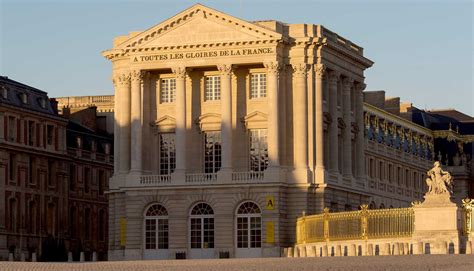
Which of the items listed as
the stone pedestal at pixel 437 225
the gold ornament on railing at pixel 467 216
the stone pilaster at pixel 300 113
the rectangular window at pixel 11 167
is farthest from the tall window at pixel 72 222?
the gold ornament on railing at pixel 467 216

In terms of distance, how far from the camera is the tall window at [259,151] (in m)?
113

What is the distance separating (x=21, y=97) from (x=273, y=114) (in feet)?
102

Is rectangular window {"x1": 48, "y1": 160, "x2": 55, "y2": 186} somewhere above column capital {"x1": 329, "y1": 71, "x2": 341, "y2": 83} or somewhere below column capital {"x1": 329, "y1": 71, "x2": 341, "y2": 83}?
below

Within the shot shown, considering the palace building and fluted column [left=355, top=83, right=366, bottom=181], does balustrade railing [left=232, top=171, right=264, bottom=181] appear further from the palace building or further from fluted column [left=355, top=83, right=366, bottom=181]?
fluted column [left=355, top=83, right=366, bottom=181]

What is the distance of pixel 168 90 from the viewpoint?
383 ft

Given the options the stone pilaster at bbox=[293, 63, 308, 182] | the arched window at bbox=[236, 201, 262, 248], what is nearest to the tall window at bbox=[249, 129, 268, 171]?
the stone pilaster at bbox=[293, 63, 308, 182]

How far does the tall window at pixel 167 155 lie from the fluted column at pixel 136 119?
169 centimetres

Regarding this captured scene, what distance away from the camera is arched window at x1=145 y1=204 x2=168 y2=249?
113 meters

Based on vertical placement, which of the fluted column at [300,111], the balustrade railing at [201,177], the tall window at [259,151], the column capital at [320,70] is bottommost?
the balustrade railing at [201,177]

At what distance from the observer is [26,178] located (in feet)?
443

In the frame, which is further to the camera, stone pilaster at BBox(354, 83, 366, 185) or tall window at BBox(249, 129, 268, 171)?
stone pilaster at BBox(354, 83, 366, 185)

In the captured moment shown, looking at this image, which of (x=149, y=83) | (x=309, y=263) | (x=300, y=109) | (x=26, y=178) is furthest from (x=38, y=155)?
(x=309, y=263)

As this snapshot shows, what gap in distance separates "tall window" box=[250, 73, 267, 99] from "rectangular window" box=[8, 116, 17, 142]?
1034 inches

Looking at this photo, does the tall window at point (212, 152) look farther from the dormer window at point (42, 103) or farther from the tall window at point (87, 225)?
the tall window at point (87, 225)
